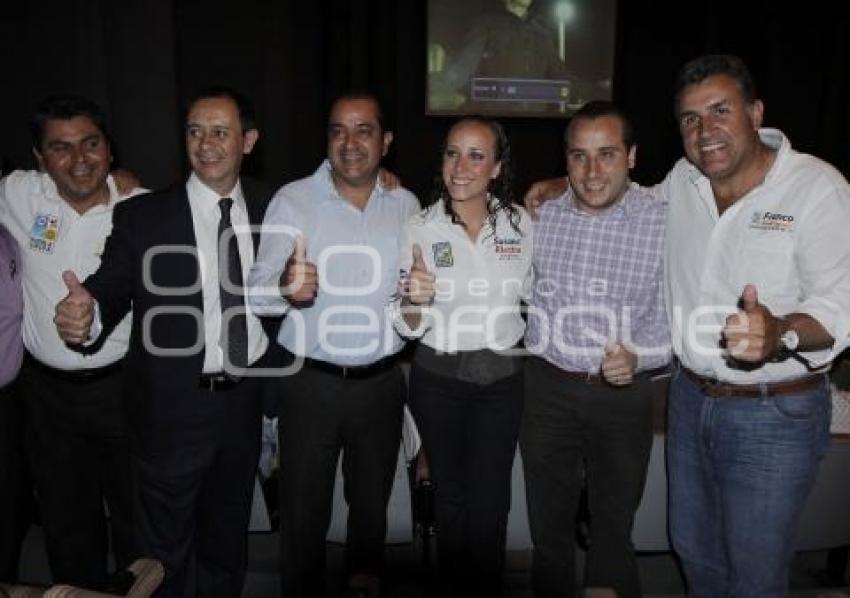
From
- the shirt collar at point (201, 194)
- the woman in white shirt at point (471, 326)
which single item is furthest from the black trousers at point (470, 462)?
the shirt collar at point (201, 194)

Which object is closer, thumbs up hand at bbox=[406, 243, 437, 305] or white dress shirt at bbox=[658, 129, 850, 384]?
white dress shirt at bbox=[658, 129, 850, 384]

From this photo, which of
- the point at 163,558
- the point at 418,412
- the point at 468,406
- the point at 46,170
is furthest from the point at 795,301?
the point at 46,170

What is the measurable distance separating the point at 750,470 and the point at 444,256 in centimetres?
104

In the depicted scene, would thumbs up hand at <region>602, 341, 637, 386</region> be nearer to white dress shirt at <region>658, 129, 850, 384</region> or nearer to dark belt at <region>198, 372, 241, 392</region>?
white dress shirt at <region>658, 129, 850, 384</region>

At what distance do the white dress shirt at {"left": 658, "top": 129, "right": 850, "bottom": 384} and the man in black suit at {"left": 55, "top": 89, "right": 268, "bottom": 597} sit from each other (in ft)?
4.33

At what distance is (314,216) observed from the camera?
2195mm

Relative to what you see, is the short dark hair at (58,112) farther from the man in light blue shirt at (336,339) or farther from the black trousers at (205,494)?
the black trousers at (205,494)

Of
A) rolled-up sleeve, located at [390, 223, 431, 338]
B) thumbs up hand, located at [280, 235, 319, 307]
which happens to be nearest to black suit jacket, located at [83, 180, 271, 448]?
thumbs up hand, located at [280, 235, 319, 307]

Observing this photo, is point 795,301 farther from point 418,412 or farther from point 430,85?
point 430,85

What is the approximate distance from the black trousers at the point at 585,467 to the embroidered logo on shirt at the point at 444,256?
1.36ft

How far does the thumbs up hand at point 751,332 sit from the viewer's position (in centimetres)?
156

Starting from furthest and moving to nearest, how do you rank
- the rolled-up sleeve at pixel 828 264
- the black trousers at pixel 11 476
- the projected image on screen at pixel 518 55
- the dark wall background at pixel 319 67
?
the projected image on screen at pixel 518 55
the dark wall background at pixel 319 67
the black trousers at pixel 11 476
the rolled-up sleeve at pixel 828 264

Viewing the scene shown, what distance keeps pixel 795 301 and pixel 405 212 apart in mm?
1202

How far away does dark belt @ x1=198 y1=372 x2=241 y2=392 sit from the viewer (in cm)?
208
